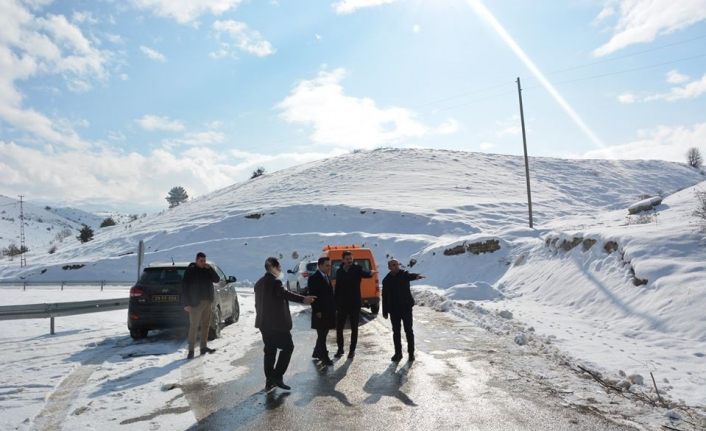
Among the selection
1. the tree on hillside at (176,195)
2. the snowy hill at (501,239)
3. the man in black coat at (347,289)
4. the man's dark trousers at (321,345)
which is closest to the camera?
the man's dark trousers at (321,345)

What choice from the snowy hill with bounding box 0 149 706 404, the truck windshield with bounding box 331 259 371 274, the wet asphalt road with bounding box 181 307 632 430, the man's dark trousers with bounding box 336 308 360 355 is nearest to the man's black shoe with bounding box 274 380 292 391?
the wet asphalt road with bounding box 181 307 632 430

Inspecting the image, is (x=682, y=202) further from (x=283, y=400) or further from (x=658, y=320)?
(x=283, y=400)

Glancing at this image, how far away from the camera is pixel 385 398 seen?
645 cm

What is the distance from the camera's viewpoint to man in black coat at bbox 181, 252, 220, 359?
9508 millimetres

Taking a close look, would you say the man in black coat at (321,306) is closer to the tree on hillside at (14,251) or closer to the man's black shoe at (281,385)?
the man's black shoe at (281,385)

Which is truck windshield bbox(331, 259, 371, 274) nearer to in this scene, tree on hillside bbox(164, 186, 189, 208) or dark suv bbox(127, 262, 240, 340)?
dark suv bbox(127, 262, 240, 340)

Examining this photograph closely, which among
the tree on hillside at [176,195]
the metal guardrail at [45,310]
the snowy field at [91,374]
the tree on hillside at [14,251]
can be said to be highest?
the tree on hillside at [176,195]

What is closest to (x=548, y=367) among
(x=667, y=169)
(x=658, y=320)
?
(x=658, y=320)

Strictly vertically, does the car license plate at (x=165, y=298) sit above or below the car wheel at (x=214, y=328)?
above

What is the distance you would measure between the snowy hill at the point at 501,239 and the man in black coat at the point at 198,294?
6.67 meters

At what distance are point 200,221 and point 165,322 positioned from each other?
1737 inches

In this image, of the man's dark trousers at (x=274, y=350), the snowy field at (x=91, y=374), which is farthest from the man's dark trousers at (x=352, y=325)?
the man's dark trousers at (x=274, y=350)

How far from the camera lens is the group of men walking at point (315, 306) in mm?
7207

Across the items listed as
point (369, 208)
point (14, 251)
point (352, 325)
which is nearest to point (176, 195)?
point (14, 251)
